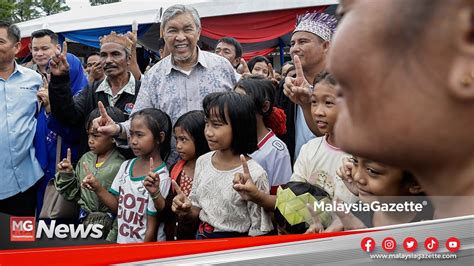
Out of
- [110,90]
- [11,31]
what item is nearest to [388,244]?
[110,90]

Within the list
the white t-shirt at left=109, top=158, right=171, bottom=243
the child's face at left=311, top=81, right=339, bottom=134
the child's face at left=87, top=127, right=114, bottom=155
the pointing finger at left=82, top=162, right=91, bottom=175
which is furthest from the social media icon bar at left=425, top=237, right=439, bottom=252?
the child's face at left=87, top=127, right=114, bottom=155

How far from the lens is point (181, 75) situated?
2.83 m

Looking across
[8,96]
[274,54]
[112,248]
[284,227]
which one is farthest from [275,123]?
[274,54]

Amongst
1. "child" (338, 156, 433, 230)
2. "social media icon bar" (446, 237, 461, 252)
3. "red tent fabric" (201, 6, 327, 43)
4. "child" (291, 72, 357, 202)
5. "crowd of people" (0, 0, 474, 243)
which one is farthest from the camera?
"red tent fabric" (201, 6, 327, 43)

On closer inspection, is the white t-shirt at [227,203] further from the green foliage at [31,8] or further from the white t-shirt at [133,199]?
the green foliage at [31,8]

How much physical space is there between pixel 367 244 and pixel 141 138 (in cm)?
135

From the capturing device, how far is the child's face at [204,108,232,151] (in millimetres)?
2457

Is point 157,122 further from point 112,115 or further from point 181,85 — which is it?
point 112,115

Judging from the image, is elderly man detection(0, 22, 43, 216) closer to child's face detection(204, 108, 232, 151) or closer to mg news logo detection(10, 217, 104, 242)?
mg news logo detection(10, 217, 104, 242)

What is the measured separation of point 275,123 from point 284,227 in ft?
2.70

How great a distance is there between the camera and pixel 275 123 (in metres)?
2.76

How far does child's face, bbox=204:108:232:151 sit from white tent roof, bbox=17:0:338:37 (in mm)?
872

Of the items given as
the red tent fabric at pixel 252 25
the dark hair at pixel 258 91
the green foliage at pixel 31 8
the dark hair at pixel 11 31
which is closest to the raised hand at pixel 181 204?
the dark hair at pixel 258 91

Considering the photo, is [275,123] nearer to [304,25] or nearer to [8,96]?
[304,25]
